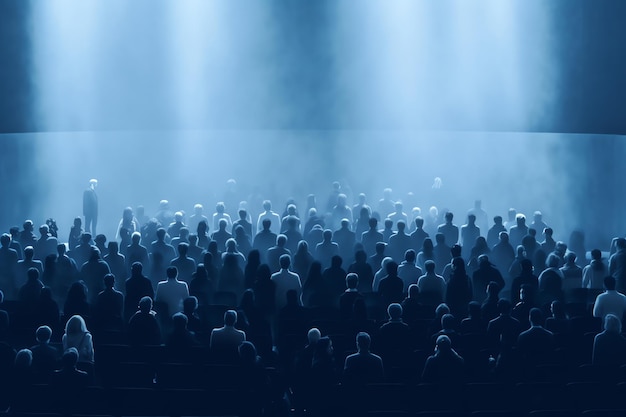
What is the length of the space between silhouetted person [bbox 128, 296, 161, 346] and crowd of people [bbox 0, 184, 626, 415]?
0.04ft

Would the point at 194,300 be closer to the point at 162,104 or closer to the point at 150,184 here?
the point at 162,104

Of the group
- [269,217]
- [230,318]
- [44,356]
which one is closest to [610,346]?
[230,318]

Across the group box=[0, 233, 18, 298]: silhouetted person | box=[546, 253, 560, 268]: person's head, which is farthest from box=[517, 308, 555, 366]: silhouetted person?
box=[0, 233, 18, 298]: silhouetted person

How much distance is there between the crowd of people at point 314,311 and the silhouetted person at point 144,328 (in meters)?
0.01

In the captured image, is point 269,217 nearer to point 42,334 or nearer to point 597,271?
point 597,271

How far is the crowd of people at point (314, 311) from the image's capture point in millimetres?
8461

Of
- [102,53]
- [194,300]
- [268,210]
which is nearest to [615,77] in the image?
[268,210]

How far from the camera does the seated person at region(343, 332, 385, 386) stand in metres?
8.39

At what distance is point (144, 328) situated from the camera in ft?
30.6

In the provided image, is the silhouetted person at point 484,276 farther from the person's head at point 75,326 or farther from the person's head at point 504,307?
the person's head at point 75,326

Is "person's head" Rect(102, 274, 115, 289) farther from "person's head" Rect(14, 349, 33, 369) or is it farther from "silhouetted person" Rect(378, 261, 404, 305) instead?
"silhouetted person" Rect(378, 261, 404, 305)

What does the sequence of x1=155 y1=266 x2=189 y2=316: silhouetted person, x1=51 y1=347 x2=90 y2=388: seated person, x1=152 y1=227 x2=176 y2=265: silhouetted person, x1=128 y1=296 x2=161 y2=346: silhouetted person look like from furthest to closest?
x1=152 y1=227 x2=176 y2=265: silhouetted person → x1=155 y1=266 x2=189 y2=316: silhouetted person → x1=128 y1=296 x2=161 y2=346: silhouetted person → x1=51 y1=347 x2=90 y2=388: seated person

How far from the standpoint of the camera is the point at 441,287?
11.3 meters

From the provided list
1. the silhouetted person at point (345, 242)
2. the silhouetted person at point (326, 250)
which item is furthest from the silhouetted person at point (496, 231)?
the silhouetted person at point (326, 250)
